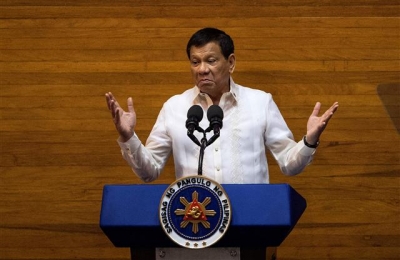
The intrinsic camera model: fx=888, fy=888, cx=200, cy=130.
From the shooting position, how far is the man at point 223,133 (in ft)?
8.92

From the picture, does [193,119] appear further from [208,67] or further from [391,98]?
[391,98]

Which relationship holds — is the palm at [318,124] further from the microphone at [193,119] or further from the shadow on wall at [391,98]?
the shadow on wall at [391,98]

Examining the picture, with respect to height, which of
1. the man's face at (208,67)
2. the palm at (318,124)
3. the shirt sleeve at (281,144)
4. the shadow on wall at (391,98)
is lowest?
the shadow on wall at (391,98)

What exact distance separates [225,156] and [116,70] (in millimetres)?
1181

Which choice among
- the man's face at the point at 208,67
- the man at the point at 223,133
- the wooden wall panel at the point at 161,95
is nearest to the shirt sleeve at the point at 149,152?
the man at the point at 223,133

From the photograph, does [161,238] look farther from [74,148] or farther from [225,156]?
[74,148]

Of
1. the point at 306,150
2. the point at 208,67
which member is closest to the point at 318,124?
the point at 306,150

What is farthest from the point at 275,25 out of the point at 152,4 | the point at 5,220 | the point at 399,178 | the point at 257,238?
the point at 257,238

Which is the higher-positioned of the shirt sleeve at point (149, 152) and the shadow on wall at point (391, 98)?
the shirt sleeve at point (149, 152)

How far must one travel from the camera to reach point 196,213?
216 centimetres

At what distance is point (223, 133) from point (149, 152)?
24cm

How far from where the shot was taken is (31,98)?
3.77 meters

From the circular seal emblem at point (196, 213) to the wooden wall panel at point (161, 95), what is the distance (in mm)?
1536

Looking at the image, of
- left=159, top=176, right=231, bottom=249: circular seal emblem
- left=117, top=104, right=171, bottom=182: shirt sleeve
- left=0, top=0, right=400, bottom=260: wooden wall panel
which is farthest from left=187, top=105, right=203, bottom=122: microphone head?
left=0, top=0, right=400, bottom=260: wooden wall panel
